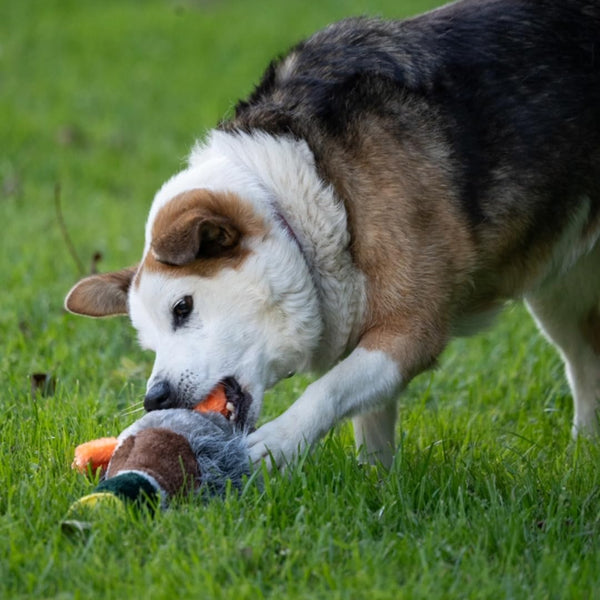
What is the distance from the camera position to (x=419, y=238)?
3.98 meters

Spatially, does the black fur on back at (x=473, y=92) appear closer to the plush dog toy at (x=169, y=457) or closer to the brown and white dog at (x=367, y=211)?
the brown and white dog at (x=367, y=211)

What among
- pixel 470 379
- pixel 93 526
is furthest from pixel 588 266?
pixel 93 526

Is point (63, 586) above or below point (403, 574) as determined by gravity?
above

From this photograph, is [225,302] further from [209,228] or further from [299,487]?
[299,487]

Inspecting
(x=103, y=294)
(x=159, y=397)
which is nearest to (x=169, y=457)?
(x=159, y=397)

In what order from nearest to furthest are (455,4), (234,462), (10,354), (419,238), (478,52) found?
(234,462) → (419,238) → (478,52) → (455,4) → (10,354)

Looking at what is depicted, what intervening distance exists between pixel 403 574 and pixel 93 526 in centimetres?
93

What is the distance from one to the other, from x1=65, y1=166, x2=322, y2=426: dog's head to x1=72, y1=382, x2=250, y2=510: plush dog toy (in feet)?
0.44

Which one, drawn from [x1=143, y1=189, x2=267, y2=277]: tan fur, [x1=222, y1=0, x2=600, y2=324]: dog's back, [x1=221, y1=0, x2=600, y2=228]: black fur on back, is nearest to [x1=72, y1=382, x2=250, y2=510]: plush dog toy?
[x1=143, y1=189, x2=267, y2=277]: tan fur

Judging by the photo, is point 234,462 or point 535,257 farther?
point 535,257

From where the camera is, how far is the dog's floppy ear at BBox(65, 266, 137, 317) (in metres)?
4.40

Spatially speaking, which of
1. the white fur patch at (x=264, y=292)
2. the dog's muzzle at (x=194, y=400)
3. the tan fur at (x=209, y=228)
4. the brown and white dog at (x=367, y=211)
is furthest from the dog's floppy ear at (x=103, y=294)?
the dog's muzzle at (x=194, y=400)

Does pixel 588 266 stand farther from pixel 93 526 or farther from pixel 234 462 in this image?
pixel 93 526

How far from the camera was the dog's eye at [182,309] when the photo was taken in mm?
3988
